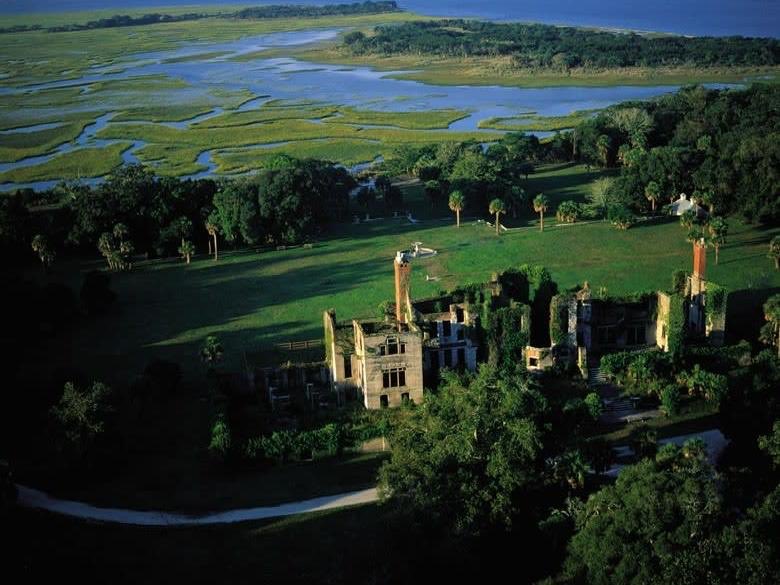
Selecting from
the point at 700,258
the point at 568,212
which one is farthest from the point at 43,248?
the point at 700,258

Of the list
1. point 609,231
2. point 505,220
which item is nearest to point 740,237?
point 609,231

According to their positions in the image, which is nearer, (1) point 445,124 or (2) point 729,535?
(2) point 729,535

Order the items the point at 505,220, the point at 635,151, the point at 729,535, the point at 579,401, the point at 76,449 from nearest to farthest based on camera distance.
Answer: the point at 729,535 → the point at 76,449 → the point at 579,401 → the point at 505,220 → the point at 635,151

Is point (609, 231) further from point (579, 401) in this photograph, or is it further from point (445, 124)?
point (445, 124)

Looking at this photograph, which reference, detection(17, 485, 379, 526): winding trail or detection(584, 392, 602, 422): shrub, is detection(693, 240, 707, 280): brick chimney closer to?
detection(584, 392, 602, 422): shrub

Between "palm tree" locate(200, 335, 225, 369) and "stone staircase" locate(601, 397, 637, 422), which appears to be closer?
"stone staircase" locate(601, 397, 637, 422)

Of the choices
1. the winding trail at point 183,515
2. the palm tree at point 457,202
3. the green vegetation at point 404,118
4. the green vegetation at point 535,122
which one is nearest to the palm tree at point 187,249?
the palm tree at point 457,202

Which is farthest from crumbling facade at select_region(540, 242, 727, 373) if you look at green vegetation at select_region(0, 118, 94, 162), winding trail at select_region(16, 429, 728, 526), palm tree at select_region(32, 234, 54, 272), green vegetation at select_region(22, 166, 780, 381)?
green vegetation at select_region(0, 118, 94, 162)
